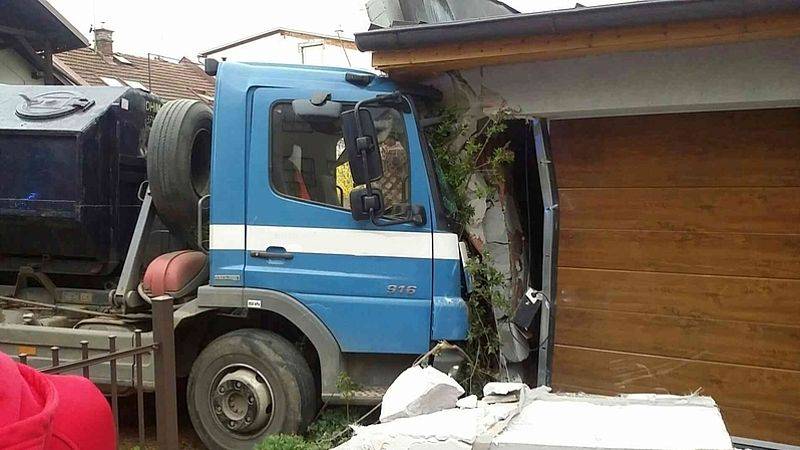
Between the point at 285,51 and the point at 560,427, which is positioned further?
the point at 285,51

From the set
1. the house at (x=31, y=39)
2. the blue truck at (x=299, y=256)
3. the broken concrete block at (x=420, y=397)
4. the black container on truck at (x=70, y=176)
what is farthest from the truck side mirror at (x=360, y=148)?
the house at (x=31, y=39)

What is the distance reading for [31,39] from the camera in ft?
38.6

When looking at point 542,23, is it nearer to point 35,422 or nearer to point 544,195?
point 544,195

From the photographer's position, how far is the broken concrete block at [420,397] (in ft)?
10.3

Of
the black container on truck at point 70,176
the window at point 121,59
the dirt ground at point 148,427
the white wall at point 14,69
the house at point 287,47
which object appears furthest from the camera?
the window at point 121,59

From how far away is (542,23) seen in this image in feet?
13.6

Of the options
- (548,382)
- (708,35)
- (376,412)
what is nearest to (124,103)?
(376,412)

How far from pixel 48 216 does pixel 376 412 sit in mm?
2894

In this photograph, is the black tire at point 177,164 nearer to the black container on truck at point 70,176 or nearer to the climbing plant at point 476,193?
the black container on truck at point 70,176

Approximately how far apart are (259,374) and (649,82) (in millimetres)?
3202

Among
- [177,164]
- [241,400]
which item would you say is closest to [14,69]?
[177,164]

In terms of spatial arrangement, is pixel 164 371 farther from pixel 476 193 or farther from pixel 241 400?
pixel 476 193

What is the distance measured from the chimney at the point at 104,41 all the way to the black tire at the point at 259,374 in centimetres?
1563

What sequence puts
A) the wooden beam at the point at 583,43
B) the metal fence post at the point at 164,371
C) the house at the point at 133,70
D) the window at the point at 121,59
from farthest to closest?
the window at the point at 121,59 → the house at the point at 133,70 → the wooden beam at the point at 583,43 → the metal fence post at the point at 164,371
